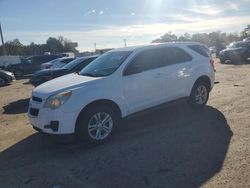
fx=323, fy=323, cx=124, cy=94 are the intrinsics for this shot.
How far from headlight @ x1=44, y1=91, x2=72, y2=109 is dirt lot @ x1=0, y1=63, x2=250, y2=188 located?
62 cm

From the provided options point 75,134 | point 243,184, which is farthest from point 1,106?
point 243,184

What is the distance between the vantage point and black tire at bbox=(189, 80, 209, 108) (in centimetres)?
813

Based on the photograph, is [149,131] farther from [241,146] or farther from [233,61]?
[233,61]

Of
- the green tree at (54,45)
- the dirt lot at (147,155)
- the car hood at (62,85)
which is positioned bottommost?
the dirt lot at (147,155)

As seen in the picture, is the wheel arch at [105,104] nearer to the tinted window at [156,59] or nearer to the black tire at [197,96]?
the tinted window at [156,59]

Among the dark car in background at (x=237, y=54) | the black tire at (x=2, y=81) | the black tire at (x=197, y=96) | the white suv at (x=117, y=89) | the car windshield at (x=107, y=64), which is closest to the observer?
the white suv at (x=117, y=89)

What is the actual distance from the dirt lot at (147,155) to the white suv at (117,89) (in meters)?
0.37

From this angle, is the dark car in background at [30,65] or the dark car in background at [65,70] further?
the dark car in background at [30,65]

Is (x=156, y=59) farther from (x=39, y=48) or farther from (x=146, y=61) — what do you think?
(x=39, y=48)

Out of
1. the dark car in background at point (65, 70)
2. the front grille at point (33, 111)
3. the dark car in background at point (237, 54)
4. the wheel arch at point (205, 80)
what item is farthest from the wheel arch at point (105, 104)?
the dark car in background at point (237, 54)

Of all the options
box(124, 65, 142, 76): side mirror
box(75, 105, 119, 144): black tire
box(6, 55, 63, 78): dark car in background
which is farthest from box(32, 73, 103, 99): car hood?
box(6, 55, 63, 78): dark car in background

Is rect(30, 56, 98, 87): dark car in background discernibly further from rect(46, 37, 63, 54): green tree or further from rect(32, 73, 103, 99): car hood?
rect(46, 37, 63, 54): green tree

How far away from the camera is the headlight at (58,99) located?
228 inches

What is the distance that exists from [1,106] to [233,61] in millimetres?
18874
